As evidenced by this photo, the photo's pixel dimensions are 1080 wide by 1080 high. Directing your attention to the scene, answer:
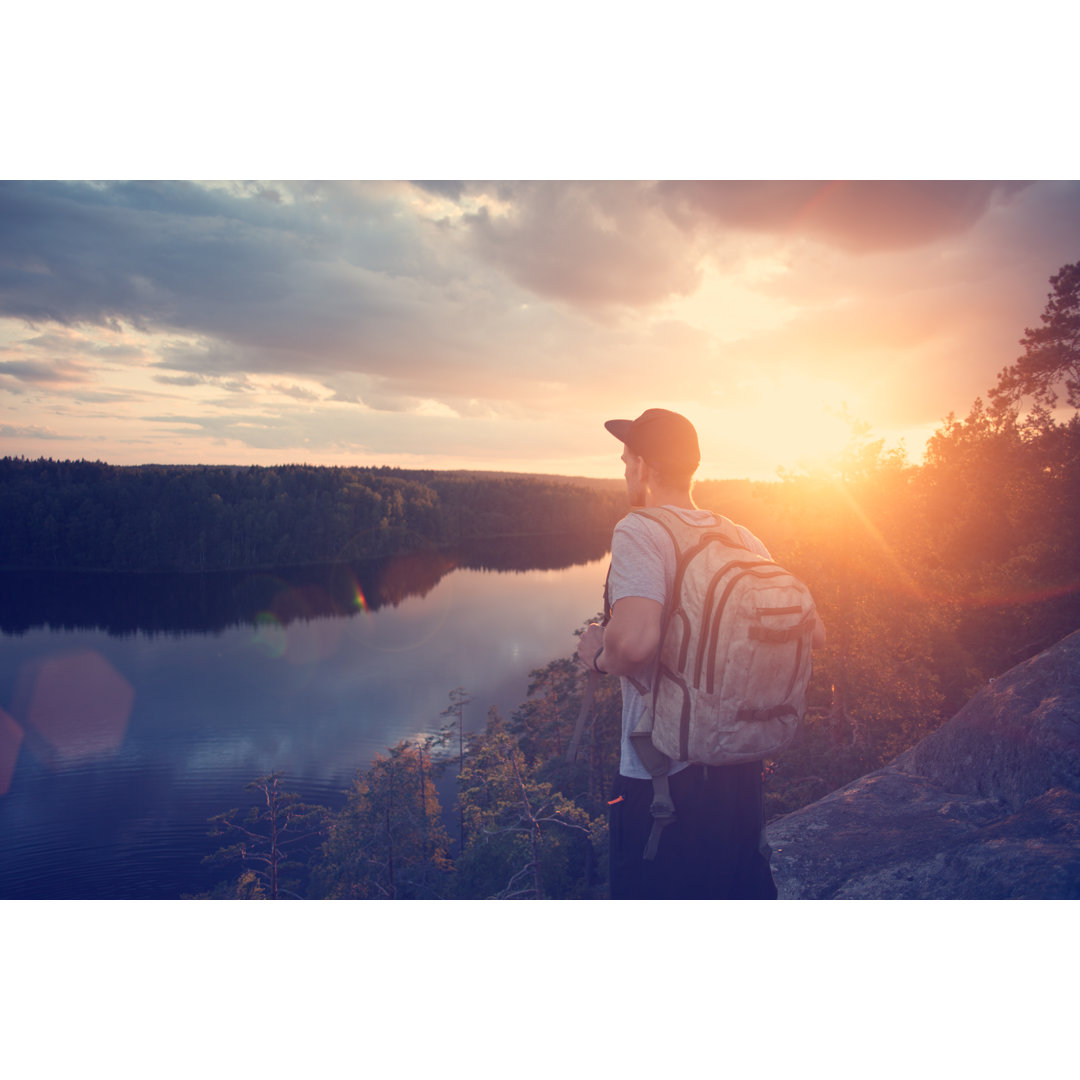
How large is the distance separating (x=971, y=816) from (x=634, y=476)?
2729 mm

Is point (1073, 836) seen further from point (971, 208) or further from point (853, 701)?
point (853, 701)

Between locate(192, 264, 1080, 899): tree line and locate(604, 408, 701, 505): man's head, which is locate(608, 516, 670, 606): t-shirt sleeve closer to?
locate(604, 408, 701, 505): man's head

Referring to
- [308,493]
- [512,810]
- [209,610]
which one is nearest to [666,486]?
[512,810]

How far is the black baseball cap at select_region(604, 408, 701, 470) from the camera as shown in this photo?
5.09 feet

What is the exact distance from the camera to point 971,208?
3814mm

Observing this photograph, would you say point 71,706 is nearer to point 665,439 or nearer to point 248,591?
point 248,591

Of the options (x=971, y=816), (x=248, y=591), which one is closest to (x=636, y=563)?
(x=971, y=816)

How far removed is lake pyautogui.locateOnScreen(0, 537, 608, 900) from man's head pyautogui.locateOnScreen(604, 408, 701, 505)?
705 cm

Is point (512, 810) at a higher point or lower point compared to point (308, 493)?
lower

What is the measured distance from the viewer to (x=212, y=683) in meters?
23.7

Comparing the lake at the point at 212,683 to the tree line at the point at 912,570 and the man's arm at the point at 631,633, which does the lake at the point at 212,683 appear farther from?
the man's arm at the point at 631,633

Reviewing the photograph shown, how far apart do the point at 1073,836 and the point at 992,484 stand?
549 centimetres

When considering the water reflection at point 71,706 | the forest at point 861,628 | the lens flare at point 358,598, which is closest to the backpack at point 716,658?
the forest at point 861,628

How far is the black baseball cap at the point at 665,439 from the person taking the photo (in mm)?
1553
